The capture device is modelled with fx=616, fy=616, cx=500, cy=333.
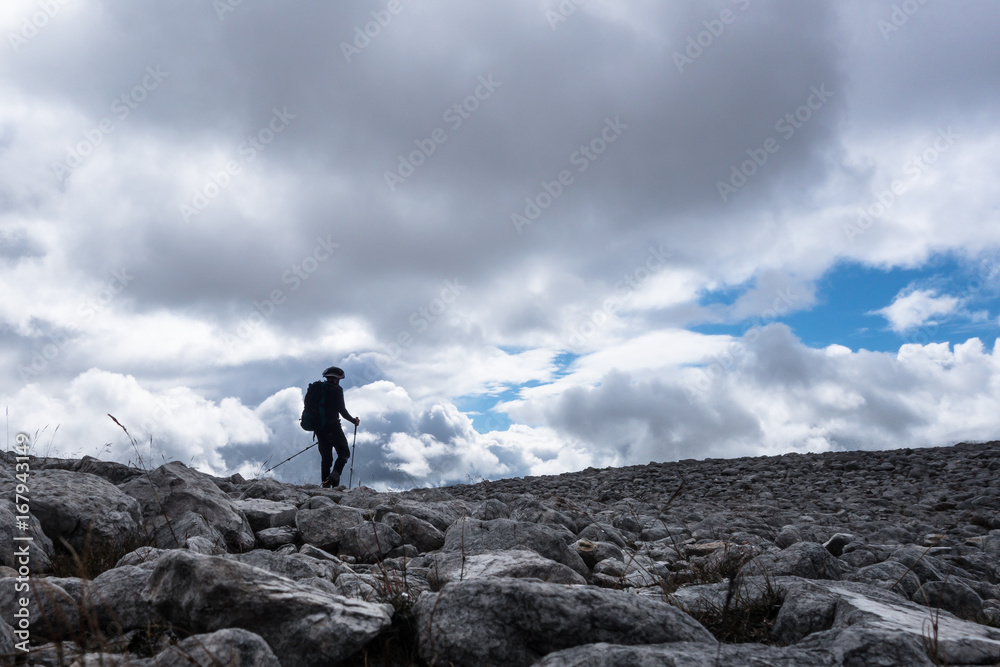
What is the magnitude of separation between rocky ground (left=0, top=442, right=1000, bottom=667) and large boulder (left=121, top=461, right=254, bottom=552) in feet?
0.08

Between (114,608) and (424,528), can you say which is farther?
(424,528)

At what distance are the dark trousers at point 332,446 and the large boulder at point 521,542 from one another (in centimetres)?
896

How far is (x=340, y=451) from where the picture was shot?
46.1 feet

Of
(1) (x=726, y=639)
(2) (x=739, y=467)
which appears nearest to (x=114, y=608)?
(1) (x=726, y=639)

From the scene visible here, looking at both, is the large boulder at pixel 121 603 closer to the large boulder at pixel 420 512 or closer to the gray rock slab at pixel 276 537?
the gray rock slab at pixel 276 537

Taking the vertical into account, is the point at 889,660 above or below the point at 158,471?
below

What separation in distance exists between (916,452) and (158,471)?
19.5m

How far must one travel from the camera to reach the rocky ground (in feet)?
9.05

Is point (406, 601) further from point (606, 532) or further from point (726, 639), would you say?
point (606, 532)

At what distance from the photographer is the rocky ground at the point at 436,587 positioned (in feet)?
9.05

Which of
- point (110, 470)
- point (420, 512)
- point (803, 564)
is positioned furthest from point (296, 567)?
point (110, 470)

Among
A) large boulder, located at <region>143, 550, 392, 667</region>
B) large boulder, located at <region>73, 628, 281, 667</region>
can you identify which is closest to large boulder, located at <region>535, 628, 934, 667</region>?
large boulder, located at <region>143, 550, 392, 667</region>

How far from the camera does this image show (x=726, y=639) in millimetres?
3430

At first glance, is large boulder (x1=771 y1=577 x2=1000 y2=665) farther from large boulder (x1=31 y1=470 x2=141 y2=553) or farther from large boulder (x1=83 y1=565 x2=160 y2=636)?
large boulder (x1=31 y1=470 x2=141 y2=553)
